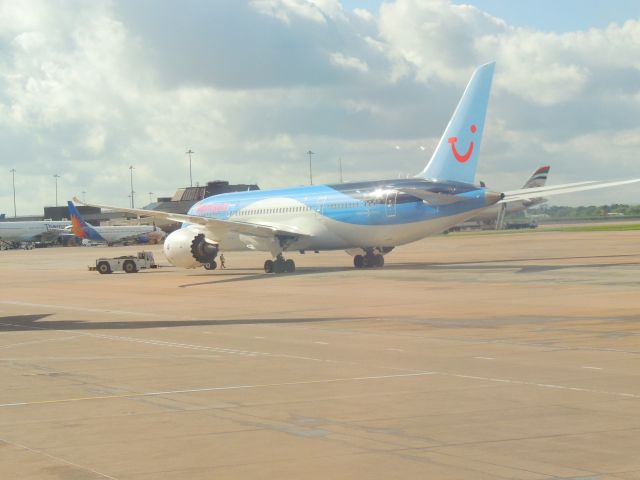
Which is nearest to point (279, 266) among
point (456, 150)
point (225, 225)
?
point (225, 225)

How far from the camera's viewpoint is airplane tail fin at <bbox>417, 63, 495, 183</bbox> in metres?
49.5

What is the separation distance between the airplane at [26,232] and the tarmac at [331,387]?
385ft

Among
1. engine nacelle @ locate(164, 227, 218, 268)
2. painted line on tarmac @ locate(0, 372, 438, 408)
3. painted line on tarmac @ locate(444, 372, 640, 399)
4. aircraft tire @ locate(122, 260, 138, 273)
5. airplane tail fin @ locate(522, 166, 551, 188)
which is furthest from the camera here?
airplane tail fin @ locate(522, 166, 551, 188)

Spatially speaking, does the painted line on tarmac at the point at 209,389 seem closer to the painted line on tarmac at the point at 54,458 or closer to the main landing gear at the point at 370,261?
the painted line on tarmac at the point at 54,458

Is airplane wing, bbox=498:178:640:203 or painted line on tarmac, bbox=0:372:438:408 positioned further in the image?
airplane wing, bbox=498:178:640:203

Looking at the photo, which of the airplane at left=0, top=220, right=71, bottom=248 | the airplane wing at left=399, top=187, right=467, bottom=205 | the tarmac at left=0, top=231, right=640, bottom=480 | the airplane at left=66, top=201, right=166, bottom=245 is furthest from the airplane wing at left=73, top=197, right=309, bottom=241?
the airplane at left=0, top=220, right=71, bottom=248

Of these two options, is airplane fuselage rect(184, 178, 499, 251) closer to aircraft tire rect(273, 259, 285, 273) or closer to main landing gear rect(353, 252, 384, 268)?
aircraft tire rect(273, 259, 285, 273)

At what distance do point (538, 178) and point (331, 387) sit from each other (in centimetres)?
11493

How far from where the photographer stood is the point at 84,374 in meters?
17.7

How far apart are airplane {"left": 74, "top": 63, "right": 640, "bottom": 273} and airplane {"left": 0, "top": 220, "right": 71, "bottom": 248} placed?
98.8 m

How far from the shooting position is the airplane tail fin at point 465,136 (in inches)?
1948

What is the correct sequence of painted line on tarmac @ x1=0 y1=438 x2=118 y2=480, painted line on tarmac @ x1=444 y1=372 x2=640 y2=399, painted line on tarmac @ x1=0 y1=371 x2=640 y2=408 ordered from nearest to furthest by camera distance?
painted line on tarmac @ x1=0 y1=438 x2=118 y2=480 → painted line on tarmac @ x1=444 y1=372 x2=640 y2=399 → painted line on tarmac @ x1=0 y1=371 x2=640 y2=408

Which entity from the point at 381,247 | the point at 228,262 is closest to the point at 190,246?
the point at 381,247

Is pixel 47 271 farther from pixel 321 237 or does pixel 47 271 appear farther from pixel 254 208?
pixel 321 237
